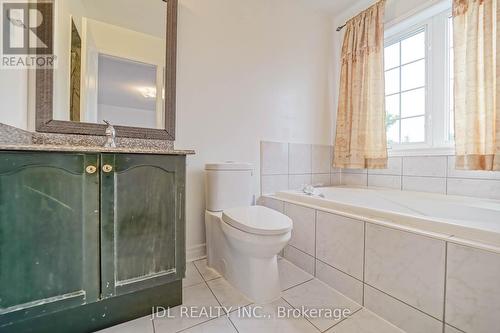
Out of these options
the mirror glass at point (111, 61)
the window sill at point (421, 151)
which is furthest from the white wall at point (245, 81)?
the window sill at point (421, 151)

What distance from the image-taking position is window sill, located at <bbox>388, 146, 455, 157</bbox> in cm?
169

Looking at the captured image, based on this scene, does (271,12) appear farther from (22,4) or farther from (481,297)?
(481,297)

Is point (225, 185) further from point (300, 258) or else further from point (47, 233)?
point (47, 233)

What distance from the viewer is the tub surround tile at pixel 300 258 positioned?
5.08 feet

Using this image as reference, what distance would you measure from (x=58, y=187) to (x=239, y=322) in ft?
3.33

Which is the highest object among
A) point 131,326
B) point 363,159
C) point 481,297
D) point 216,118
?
point 216,118

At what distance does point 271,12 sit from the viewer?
2.09 m

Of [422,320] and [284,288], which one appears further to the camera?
[284,288]

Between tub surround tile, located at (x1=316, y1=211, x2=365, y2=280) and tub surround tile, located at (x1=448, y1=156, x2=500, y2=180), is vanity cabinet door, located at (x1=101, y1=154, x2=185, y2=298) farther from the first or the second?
tub surround tile, located at (x1=448, y1=156, x2=500, y2=180)

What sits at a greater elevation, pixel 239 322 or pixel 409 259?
pixel 409 259

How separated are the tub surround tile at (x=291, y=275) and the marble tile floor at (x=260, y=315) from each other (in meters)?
0.01

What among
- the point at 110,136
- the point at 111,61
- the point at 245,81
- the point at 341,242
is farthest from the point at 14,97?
the point at 341,242

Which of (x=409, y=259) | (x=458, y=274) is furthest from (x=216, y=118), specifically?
(x=458, y=274)

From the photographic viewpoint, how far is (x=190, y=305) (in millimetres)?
1223
